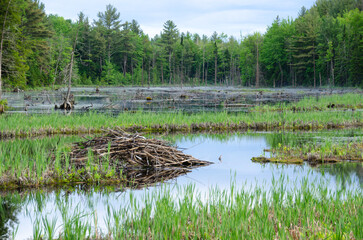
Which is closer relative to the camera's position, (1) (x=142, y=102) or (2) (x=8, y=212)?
(2) (x=8, y=212)

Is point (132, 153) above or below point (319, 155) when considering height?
above

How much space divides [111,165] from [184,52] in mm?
113644

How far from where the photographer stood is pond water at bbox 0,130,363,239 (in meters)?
7.31

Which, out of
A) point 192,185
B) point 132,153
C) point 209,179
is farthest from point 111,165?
point 209,179

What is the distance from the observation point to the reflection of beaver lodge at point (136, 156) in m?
10.9

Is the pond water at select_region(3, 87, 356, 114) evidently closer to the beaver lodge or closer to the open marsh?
the open marsh

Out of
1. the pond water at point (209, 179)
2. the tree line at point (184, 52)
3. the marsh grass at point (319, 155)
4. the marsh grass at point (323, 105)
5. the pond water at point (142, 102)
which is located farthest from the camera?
the tree line at point (184, 52)

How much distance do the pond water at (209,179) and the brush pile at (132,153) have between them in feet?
2.60

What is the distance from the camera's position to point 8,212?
7.59m

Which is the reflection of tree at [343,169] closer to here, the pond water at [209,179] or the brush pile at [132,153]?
the pond water at [209,179]

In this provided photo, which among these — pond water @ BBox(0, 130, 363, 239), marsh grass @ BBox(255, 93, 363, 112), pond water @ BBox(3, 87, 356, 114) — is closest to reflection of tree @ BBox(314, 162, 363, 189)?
pond water @ BBox(0, 130, 363, 239)

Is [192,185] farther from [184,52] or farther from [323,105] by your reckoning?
[184,52]

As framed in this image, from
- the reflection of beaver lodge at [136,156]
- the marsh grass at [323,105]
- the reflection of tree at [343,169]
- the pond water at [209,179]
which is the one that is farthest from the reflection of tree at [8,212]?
the marsh grass at [323,105]

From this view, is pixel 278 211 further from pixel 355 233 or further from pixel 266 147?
pixel 266 147
